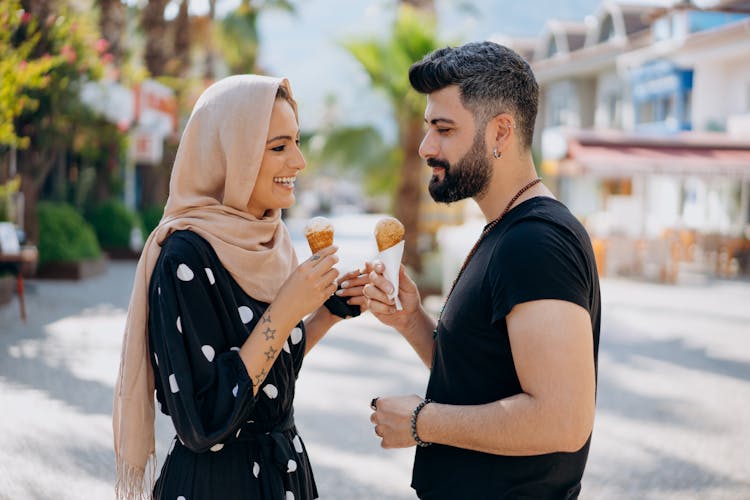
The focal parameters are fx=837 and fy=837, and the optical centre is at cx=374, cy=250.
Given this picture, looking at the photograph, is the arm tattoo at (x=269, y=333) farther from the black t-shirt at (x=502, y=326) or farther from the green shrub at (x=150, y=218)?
the green shrub at (x=150, y=218)

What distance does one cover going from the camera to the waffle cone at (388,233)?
2707mm

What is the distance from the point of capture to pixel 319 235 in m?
2.55

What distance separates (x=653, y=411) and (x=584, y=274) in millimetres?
5813

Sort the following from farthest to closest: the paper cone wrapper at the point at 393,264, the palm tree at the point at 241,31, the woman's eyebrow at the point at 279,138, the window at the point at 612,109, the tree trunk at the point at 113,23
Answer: the window at the point at 612,109 → the palm tree at the point at 241,31 → the tree trunk at the point at 113,23 → the paper cone wrapper at the point at 393,264 → the woman's eyebrow at the point at 279,138

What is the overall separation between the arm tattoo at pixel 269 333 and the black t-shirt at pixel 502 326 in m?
0.42

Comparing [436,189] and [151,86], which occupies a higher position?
[151,86]

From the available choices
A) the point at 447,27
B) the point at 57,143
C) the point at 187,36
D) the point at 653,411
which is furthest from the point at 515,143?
the point at 187,36

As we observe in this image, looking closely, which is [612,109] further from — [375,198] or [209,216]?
[209,216]

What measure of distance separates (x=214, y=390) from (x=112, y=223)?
18.2m

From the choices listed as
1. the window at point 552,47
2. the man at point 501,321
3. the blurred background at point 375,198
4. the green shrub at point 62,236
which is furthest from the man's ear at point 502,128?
the window at point 552,47

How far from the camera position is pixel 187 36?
869 inches

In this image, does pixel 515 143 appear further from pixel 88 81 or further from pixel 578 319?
pixel 88 81

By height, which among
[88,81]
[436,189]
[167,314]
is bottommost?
[167,314]

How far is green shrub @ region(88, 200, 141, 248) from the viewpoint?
19.2m
